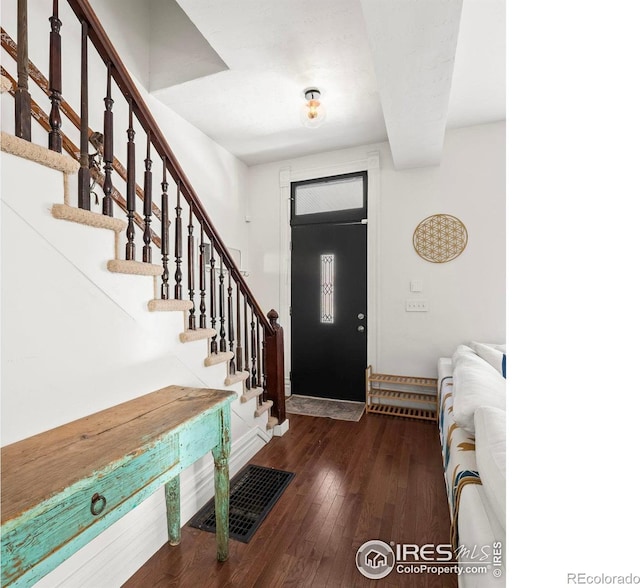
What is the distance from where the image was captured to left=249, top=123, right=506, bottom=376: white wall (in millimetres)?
3104

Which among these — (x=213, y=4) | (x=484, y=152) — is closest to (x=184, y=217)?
(x=213, y=4)

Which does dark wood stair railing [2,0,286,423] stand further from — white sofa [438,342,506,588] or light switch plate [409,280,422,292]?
light switch plate [409,280,422,292]

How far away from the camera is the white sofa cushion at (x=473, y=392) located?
1.46 meters

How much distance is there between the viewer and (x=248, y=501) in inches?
73.0

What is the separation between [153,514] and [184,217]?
7.71 ft

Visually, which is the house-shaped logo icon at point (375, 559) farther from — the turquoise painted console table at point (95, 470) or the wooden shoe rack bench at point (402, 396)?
the wooden shoe rack bench at point (402, 396)

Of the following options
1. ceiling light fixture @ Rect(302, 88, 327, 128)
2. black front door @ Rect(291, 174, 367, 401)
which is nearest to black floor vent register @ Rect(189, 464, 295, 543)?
black front door @ Rect(291, 174, 367, 401)

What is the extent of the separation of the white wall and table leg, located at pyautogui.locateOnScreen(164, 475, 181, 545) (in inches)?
91.3

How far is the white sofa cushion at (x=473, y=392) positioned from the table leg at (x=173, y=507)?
141cm

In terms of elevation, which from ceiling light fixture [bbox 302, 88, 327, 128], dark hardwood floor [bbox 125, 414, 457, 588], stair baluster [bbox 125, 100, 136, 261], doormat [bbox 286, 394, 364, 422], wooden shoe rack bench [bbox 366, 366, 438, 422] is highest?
ceiling light fixture [bbox 302, 88, 327, 128]

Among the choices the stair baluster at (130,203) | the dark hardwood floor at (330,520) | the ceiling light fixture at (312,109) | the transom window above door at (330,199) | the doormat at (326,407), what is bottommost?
the dark hardwood floor at (330,520)

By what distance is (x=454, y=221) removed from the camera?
126 inches

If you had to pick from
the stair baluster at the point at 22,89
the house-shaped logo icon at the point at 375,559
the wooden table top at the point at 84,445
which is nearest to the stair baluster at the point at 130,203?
the stair baluster at the point at 22,89
